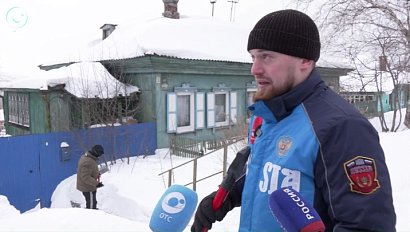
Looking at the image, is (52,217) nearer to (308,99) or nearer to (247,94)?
(308,99)

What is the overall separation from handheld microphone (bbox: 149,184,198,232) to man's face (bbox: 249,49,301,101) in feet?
2.62

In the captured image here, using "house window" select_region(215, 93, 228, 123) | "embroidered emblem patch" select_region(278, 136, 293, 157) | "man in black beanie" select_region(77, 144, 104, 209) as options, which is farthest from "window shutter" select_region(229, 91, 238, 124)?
"embroidered emblem patch" select_region(278, 136, 293, 157)

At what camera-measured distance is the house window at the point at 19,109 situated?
49.6 feet

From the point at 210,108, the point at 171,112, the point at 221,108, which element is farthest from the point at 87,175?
the point at 221,108

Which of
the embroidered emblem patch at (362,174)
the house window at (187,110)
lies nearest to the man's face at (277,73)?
the embroidered emblem patch at (362,174)

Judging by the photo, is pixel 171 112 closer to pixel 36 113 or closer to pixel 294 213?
pixel 36 113

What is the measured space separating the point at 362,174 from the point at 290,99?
41 centimetres

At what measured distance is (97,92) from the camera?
12.4 m

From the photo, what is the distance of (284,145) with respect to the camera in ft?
4.72

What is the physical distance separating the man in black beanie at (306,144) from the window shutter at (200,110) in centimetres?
1245

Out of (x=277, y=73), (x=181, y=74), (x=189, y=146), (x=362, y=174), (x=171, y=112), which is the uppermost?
(x=181, y=74)

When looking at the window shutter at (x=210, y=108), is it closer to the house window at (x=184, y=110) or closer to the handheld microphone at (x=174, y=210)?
the house window at (x=184, y=110)

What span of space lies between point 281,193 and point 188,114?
1305 cm

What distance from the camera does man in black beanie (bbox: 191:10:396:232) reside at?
1229 mm
